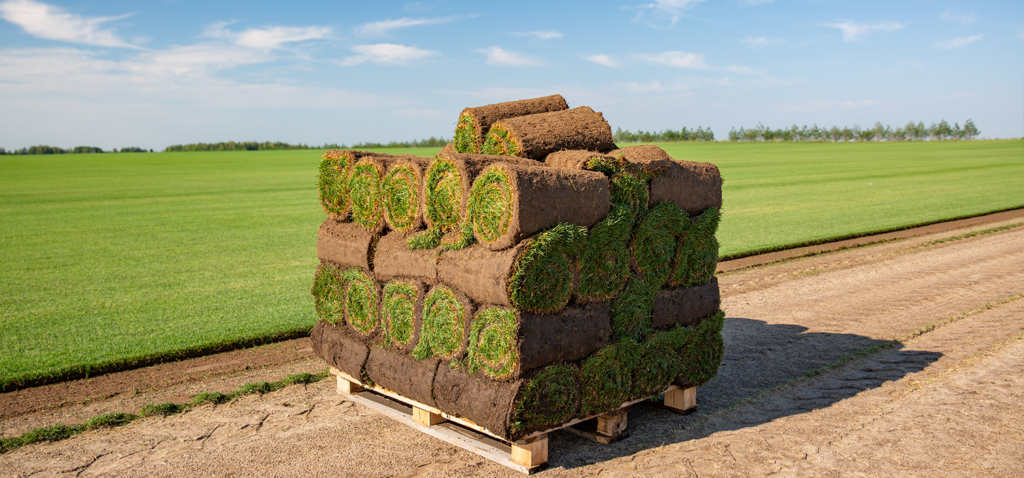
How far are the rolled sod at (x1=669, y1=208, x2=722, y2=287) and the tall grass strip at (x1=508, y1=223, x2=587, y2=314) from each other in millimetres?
1515

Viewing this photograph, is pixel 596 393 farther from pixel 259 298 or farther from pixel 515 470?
pixel 259 298

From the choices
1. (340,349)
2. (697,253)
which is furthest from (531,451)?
(697,253)

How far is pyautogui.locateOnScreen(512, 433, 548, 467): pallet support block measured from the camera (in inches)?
209

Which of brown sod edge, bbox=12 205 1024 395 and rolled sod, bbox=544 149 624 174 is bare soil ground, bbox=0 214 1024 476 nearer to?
brown sod edge, bbox=12 205 1024 395

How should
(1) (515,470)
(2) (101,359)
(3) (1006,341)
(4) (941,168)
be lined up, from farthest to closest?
(4) (941,168)
(3) (1006,341)
(2) (101,359)
(1) (515,470)

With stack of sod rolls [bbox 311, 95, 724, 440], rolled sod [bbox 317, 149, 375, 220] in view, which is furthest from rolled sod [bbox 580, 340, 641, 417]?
rolled sod [bbox 317, 149, 375, 220]

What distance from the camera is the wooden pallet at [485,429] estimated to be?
5.36 m

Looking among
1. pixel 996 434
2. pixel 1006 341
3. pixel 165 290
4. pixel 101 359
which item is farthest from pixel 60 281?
pixel 1006 341

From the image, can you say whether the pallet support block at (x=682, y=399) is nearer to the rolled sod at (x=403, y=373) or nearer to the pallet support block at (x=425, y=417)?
the pallet support block at (x=425, y=417)

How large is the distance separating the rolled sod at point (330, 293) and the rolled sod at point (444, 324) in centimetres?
150

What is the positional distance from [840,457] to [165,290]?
11180 mm

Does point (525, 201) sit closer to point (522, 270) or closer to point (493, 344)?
point (522, 270)

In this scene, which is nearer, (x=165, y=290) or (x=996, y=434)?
(x=996, y=434)

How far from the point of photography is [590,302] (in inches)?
229
